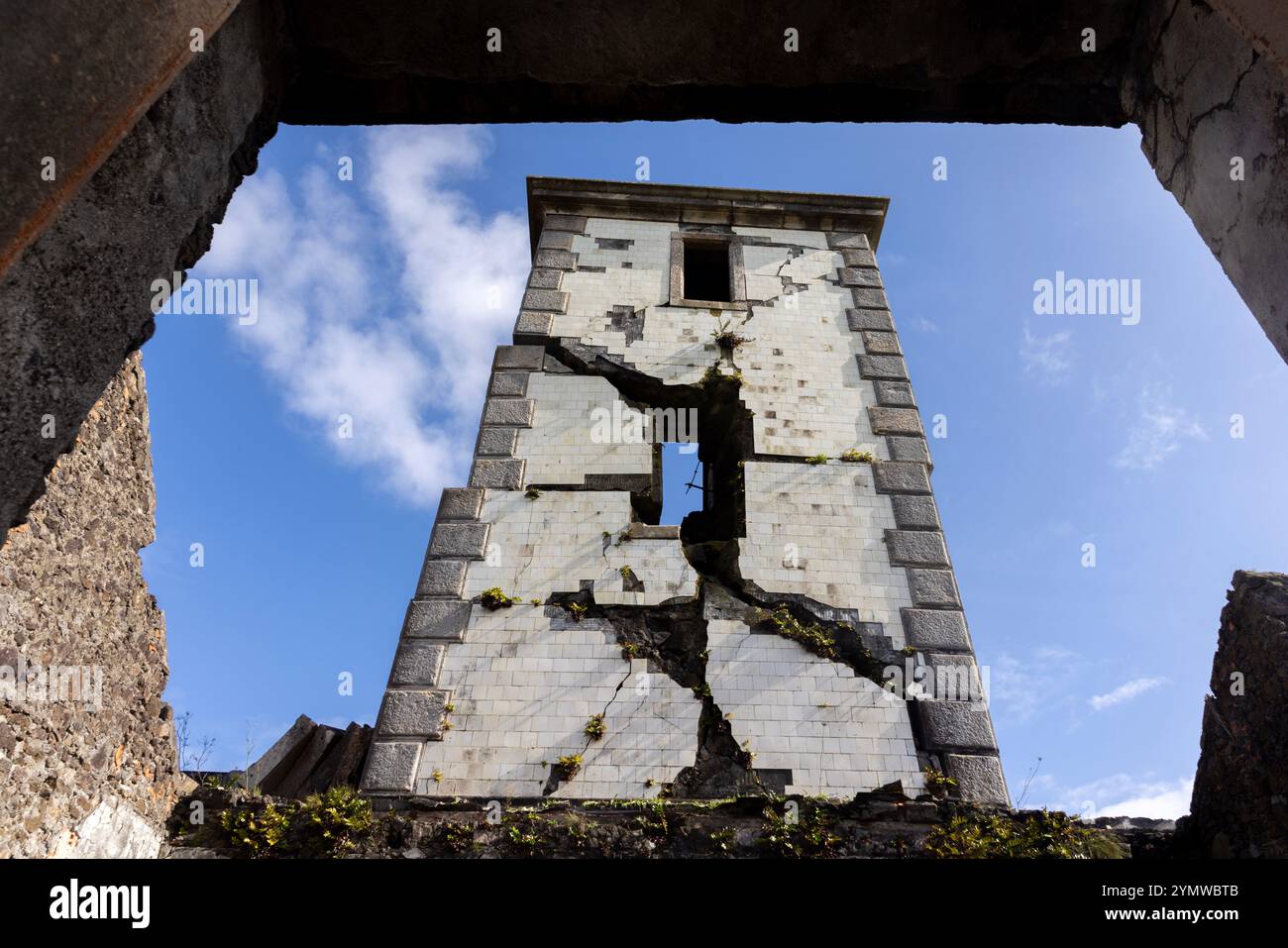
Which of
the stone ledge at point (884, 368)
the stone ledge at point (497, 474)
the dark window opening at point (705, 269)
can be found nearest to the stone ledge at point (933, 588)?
the stone ledge at point (884, 368)

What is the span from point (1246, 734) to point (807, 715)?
265cm

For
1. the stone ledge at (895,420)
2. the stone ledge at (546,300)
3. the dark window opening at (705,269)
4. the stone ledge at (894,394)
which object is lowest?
the stone ledge at (895,420)

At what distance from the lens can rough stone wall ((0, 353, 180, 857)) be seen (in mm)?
3826

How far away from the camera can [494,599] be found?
6.44 m

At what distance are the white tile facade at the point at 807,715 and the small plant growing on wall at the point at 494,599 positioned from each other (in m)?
1.61

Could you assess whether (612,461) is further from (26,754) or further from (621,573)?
(26,754)

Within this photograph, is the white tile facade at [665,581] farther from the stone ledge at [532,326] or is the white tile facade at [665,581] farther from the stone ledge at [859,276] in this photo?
the stone ledge at [859,276]

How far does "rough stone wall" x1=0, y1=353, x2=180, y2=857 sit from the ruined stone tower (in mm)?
1502

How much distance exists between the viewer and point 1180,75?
2.48 m

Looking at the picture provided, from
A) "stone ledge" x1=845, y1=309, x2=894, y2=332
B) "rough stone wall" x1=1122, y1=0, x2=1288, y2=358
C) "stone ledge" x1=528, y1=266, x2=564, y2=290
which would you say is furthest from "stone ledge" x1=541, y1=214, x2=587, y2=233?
"rough stone wall" x1=1122, y1=0, x2=1288, y2=358

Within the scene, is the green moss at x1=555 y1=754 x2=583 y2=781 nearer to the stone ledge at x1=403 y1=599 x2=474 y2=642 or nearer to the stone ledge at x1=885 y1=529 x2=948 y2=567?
the stone ledge at x1=403 y1=599 x2=474 y2=642

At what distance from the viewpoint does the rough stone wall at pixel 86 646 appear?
12.6 feet

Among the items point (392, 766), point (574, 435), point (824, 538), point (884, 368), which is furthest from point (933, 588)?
point (392, 766)

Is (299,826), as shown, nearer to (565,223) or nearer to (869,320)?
(869,320)
